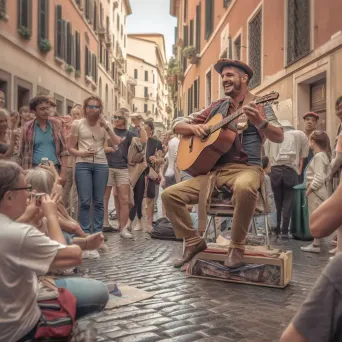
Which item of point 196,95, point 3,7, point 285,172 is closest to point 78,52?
point 196,95

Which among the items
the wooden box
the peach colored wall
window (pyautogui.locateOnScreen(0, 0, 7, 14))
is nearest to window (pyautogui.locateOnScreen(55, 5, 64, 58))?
window (pyautogui.locateOnScreen(0, 0, 7, 14))

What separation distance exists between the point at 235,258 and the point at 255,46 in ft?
36.5

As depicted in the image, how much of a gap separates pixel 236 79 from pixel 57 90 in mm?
17316

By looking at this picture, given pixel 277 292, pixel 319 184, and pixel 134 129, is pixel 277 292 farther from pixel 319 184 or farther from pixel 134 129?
pixel 134 129

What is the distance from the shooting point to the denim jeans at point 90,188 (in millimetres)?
6559

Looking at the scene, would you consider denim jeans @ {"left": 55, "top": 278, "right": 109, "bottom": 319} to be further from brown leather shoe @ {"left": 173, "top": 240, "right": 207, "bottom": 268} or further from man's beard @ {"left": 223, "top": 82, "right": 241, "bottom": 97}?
man's beard @ {"left": 223, "top": 82, "right": 241, "bottom": 97}

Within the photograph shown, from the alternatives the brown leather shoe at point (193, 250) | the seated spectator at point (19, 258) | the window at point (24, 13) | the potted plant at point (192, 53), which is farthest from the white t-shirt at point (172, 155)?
the potted plant at point (192, 53)

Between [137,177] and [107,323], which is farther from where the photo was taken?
Answer: [137,177]

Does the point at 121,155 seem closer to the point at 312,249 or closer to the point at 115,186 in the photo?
the point at 115,186

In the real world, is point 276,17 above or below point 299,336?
above

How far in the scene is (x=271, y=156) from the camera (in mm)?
7957

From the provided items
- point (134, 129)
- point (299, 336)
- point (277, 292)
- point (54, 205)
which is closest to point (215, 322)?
point (277, 292)

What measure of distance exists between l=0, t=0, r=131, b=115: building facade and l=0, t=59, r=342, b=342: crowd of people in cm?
407

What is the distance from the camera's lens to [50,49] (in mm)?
19109
